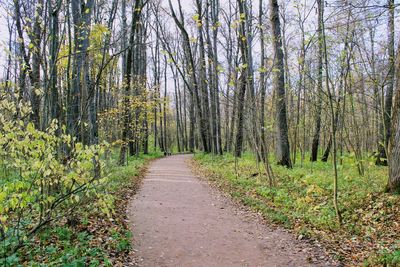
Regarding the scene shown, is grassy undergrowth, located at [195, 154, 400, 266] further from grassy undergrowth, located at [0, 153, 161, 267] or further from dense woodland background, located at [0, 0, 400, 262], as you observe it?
grassy undergrowth, located at [0, 153, 161, 267]

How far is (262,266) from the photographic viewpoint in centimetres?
500

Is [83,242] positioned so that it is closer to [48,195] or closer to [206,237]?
[48,195]

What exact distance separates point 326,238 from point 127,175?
331 inches

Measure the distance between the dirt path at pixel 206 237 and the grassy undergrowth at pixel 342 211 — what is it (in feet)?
1.44

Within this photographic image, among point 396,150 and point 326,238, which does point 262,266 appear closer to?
point 326,238

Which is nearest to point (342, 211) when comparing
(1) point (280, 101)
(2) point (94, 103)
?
(1) point (280, 101)

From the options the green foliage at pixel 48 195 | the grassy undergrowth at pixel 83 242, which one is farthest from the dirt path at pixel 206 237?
the green foliage at pixel 48 195

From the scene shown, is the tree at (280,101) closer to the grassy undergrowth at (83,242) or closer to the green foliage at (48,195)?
the grassy undergrowth at (83,242)

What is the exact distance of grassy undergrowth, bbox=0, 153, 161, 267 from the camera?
4.32 m

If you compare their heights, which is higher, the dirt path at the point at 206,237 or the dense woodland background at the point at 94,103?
the dense woodland background at the point at 94,103

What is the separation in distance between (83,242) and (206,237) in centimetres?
225

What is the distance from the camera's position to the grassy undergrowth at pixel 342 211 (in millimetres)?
5301

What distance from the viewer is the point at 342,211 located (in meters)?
7.02

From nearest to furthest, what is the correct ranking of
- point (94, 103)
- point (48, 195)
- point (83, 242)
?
1. point (83, 242)
2. point (48, 195)
3. point (94, 103)
